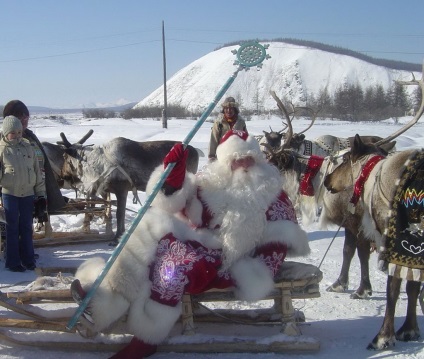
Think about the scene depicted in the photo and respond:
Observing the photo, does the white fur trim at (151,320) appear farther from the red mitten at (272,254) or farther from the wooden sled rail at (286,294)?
the red mitten at (272,254)

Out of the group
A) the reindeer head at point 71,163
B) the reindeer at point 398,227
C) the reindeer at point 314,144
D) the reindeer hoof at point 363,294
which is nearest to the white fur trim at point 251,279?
the reindeer at point 398,227

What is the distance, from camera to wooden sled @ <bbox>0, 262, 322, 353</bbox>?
3.75m

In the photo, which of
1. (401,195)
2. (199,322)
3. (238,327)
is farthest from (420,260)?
(199,322)

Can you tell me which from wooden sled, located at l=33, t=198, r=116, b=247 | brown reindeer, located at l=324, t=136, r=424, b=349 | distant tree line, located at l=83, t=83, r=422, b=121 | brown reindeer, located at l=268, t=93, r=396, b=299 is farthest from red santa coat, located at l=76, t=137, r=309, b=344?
distant tree line, located at l=83, t=83, r=422, b=121

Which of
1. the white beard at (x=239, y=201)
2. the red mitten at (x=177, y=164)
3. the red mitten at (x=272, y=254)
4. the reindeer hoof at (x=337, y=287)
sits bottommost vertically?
the reindeer hoof at (x=337, y=287)

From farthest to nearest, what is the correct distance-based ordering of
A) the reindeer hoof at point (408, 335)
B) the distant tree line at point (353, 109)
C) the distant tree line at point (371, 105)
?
1. the distant tree line at point (371, 105)
2. the distant tree line at point (353, 109)
3. the reindeer hoof at point (408, 335)

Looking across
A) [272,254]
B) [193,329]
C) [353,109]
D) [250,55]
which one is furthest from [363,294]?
[353,109]

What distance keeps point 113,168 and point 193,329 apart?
3839 mm

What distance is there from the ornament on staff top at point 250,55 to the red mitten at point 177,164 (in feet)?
2.61

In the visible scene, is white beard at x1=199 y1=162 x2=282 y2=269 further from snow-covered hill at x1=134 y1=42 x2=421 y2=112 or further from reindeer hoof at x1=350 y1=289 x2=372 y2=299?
snow-covered hill at x1=134 y1=42 x2=421 y2=112

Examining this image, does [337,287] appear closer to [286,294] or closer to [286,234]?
[286,294]

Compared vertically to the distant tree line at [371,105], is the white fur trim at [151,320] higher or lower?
lower

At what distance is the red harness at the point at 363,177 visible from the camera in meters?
4.36

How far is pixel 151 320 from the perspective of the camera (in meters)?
3.54
